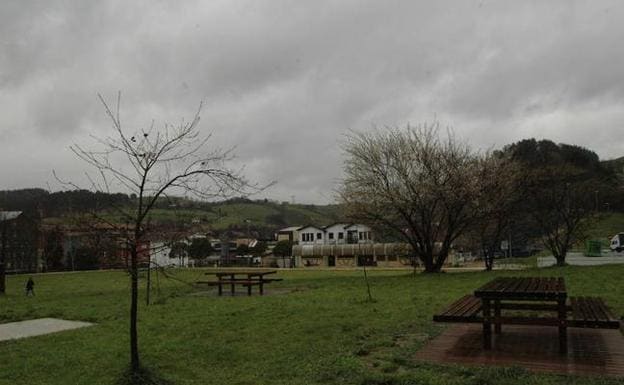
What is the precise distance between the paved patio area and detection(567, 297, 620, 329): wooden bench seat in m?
0.47

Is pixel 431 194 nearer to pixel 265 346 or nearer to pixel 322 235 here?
pixel 265 346

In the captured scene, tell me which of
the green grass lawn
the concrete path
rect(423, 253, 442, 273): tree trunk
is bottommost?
the concrete path

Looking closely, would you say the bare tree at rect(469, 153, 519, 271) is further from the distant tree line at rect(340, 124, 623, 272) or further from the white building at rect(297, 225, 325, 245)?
the white building at rect(297, 225, 325, 245)

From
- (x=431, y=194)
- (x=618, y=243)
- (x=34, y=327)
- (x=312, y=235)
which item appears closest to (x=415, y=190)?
(x=431, y=194)

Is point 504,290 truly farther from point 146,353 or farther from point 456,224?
point 456,224

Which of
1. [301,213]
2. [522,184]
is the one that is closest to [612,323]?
[522,184]

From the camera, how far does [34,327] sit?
12188 millimetres

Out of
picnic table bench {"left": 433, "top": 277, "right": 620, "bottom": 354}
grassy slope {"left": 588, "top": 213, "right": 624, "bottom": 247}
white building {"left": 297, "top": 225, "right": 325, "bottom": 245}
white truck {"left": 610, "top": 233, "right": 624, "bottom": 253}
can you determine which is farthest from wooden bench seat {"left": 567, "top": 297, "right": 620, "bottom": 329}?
white building {"left": 297, "top": 225, "right": 325, "bottom": 245}

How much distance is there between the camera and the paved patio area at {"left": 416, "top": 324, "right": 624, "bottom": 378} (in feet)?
21.1

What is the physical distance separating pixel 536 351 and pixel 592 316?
89 centimetres

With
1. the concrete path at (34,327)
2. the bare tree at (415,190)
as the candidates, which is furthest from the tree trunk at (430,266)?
the concrete path at (34,327)

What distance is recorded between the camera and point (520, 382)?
5746 mm

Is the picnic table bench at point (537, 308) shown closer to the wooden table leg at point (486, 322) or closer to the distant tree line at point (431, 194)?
the wooden table leg at point (486, 322)

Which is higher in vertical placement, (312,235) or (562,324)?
(312,235)
